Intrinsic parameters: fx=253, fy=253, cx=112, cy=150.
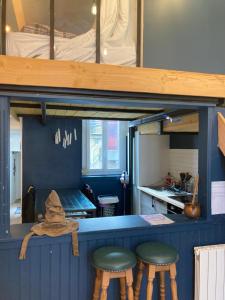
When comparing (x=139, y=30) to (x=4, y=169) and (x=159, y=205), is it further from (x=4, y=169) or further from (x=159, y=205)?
(x=159, y=205)

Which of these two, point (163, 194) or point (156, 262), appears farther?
point (163, 194)

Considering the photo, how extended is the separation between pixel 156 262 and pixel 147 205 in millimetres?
2805

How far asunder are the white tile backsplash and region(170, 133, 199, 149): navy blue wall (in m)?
0.07

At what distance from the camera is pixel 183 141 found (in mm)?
4383

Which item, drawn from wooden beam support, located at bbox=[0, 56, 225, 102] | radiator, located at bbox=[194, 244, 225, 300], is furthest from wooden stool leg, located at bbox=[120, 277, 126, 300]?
wooden beam support, located at bbox=[0, 56, 225, 102]

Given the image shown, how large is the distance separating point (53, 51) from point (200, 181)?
165 cm

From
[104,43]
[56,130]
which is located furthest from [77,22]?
[56,130]

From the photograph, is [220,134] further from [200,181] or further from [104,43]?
[104,43]

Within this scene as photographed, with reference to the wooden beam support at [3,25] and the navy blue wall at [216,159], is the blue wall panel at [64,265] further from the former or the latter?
the wooden beam support at [3,25]

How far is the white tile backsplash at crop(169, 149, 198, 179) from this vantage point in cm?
407

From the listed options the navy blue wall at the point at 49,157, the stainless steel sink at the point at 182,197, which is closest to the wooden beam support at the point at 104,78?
the stainless steel sink at the point at 182,197

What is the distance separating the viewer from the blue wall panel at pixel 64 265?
5.83ft

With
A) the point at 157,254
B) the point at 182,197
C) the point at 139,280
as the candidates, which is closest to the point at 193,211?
the point at 157,254

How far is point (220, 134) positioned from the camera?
2178 millimetres
